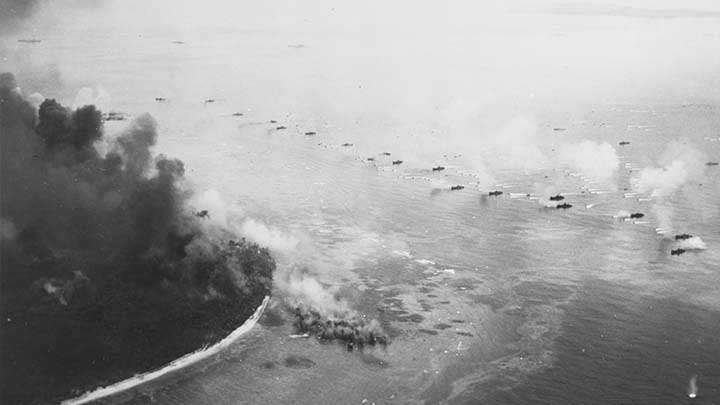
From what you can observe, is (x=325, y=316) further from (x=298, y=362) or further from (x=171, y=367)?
(x=171, y=367)

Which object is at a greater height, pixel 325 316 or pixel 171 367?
pixel 325 316

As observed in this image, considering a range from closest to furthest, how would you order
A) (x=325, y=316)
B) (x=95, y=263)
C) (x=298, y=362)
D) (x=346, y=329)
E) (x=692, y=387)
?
(x=692, y=387), (x=298, y=362), (x=346, y=329), (x=325, y=316), (x=95, y=263)

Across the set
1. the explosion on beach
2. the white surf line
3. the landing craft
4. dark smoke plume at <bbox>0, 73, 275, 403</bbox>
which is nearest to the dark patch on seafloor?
the explosion on beach

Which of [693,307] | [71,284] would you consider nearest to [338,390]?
[71,284]

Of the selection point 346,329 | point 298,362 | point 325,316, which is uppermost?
point 346,329

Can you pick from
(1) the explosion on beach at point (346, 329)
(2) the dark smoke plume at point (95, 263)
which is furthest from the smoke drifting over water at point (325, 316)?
(2) the dark smoke plume at point (95, 263)

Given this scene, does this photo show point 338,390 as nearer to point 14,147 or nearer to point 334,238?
point 334,238

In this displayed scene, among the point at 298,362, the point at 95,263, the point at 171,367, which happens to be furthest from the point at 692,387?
the point at 95,263
